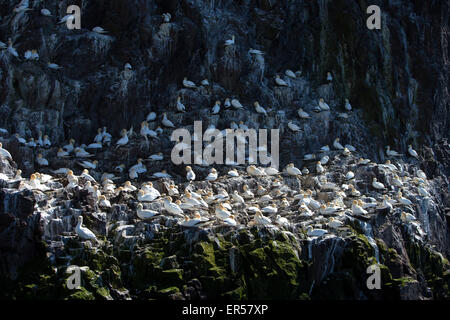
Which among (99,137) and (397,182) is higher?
(99,137)

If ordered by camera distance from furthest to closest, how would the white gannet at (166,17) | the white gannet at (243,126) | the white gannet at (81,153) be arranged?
the white gannet at (166,17) < the white gannet at (243,126) < the white gannet at (81,153)

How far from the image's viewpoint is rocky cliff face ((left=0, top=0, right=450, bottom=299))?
33688 mm

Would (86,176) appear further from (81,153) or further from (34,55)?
(34,55)

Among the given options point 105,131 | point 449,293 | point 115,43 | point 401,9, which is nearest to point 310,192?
point 449,293

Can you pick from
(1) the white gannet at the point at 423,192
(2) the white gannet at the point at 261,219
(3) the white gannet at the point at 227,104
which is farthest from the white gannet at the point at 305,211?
(3) the white gannet at the point at 227,104

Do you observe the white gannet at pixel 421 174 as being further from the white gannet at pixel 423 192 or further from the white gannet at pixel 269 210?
the white gannet at pixel 269 210

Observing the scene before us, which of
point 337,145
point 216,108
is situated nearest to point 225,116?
point 216,108

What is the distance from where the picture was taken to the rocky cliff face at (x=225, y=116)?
111 feet

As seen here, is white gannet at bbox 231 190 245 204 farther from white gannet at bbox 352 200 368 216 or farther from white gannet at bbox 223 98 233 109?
white gannet at bbox 223 98 233 109

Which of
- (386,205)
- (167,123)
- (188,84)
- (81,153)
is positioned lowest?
(386,205)

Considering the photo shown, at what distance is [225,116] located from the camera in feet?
149

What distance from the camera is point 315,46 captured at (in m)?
50.4

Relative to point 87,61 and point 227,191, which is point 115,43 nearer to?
point 87,61

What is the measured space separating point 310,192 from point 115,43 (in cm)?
1297
